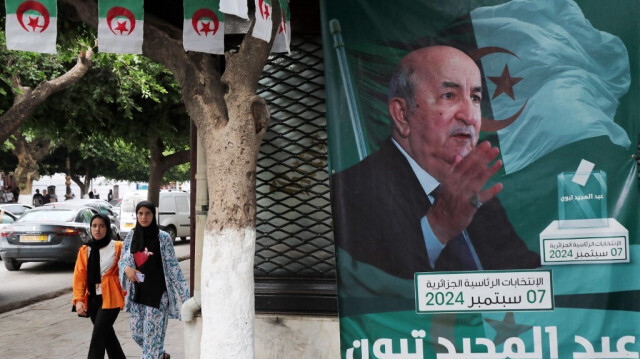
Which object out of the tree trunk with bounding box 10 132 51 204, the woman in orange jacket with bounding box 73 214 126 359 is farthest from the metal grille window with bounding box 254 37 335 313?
the tree trunk with bounding box 10 132 51 204

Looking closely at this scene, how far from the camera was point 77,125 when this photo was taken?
16.8 m

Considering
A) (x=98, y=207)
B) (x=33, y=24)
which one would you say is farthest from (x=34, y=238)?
(x=33, y=24)

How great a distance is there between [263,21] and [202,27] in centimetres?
51

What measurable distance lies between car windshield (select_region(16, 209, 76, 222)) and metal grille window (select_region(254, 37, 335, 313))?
35.6 ft

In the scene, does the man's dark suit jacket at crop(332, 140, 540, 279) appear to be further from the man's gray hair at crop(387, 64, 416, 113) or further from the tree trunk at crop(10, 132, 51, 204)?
the tree trunk at crop(10, 132, 51, 204)

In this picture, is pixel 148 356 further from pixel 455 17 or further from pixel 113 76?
pixel 113 76

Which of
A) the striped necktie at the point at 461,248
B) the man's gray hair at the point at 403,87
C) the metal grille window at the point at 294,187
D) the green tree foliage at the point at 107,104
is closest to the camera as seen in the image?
the striped necktie at the point at 461,248

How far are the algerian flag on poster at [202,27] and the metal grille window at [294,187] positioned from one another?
150 cm

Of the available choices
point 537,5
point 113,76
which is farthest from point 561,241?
point 113,76

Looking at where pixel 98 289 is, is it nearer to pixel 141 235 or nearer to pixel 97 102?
pixel 141 235

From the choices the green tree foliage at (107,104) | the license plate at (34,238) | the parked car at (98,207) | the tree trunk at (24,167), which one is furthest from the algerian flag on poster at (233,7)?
the tree trunk at (24,167)

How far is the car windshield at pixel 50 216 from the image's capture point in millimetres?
14812

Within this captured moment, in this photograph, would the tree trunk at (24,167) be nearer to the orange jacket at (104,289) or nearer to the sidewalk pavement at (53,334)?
the sidewalk pavement at (53,334)

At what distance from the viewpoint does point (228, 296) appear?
3.72 m
